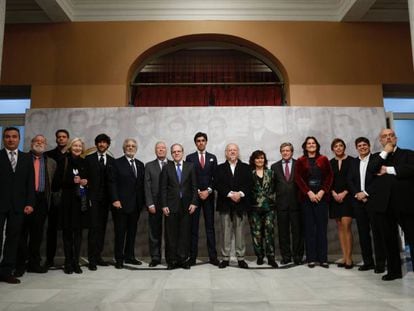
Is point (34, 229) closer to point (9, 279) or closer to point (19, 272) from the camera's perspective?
point (19, 272)

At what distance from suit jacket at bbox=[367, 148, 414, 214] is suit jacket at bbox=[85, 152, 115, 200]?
2812 millimetres

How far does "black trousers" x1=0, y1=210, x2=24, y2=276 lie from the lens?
10.7ft

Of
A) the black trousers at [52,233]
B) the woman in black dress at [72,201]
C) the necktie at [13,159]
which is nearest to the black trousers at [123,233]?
the woman in black dress at [72,201]

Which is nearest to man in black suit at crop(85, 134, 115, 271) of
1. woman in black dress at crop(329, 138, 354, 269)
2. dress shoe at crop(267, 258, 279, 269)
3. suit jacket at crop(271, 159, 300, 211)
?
dress shoe at crop(267, 258, 279, 269)

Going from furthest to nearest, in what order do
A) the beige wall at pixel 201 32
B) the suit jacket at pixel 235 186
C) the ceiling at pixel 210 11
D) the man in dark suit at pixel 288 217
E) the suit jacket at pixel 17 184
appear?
the ceiling at pixel 210 11, the beige wall at pixel 201 32, the man in dark suit at pixel 288 217, the suit jacket at pixel 235 186, the suit jacket at pixel 17 184

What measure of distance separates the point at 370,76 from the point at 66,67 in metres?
4.79

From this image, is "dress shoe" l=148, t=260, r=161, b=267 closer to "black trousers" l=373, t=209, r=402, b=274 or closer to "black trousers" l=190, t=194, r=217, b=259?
"black trousers" l=190, t=194, r=217, b=259

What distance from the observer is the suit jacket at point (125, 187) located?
163 inches

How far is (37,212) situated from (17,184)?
1.73 feet

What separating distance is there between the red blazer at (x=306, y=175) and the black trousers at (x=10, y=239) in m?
2.92

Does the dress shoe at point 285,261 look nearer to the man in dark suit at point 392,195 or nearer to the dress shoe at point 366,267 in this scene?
the dress shoe at point 366,267

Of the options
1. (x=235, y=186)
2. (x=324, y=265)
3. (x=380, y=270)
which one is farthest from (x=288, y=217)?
(x=380, y=270)

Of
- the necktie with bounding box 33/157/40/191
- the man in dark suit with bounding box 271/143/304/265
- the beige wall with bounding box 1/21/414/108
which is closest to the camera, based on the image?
the necktie with bounding box 33/157/40/191

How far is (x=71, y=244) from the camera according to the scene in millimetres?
3758
